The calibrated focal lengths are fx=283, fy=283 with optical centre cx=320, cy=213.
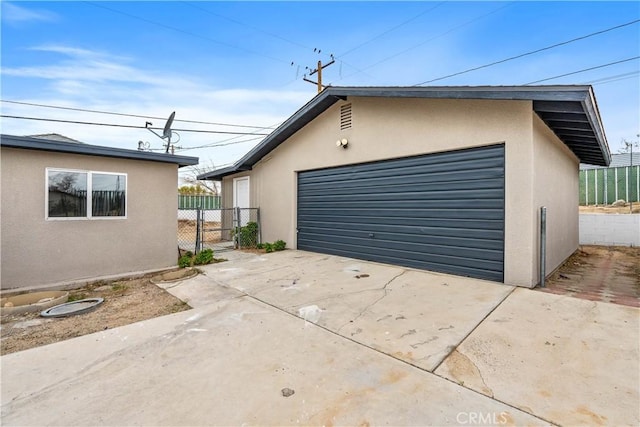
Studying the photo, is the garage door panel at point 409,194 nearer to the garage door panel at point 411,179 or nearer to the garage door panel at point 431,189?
the garage door panel at point 431,189

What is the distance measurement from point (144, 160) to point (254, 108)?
12827 millimetres

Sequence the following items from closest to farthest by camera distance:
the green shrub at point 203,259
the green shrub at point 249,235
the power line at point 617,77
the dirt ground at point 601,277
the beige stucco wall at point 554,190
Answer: the dirt ground at point 601,277 → the beige stucco wall at point 554,190 → the green shrub at point 203,259 → the green shrub at point 249,235 → the power line at point 617,77

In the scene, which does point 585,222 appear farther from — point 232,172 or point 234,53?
point 234,53

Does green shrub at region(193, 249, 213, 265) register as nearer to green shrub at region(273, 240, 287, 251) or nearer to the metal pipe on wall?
green shrub at region(273, 240, 287, 251)

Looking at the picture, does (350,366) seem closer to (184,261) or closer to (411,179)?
(411,179)

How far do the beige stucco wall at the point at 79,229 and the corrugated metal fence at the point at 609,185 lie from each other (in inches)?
627

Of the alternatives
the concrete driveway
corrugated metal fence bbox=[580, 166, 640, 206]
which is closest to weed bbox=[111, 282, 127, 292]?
the concrete driveway

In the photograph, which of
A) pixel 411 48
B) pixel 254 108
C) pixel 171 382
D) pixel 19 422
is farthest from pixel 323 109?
pixel 254 108

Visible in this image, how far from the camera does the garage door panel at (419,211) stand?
16.4 ft

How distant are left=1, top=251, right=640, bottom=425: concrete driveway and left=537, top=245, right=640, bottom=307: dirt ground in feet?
1.98

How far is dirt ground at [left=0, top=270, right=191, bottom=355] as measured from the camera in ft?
10.8

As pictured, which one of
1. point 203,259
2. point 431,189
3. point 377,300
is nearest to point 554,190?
point 431,189

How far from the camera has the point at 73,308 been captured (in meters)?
4.19

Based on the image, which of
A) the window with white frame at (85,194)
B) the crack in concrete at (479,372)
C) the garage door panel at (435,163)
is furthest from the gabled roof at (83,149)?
the crack in concrete at (479,372)
